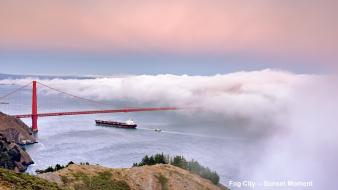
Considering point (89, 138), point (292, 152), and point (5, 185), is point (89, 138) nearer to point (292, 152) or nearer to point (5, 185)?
point (292, 152)

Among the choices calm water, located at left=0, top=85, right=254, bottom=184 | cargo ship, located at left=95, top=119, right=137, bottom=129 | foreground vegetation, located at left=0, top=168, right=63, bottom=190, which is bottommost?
calm water, located at left=0, top=85, right=254, bottom=184

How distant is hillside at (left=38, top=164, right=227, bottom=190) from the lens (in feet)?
115

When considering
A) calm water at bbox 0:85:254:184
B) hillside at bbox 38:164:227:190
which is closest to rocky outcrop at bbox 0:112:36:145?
calm water at bbox 0:85:254:184

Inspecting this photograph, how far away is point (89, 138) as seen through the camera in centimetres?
10800

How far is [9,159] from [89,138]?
1512 inches

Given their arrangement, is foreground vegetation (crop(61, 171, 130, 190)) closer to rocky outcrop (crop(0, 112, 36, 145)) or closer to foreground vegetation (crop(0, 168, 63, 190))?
foreground vegetation (crop(0, 168, 63, 190))

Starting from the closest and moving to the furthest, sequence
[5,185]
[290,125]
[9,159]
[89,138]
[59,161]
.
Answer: [5,185]
[9,159]
[59,161]
[89,138]
[290,125]

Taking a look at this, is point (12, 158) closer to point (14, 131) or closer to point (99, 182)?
point (14, 131)

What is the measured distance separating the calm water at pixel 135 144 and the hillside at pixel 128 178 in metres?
23.9

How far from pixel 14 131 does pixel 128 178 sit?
2496 inches

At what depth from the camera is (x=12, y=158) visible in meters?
72.4

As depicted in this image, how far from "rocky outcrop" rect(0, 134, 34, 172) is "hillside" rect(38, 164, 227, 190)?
115ft

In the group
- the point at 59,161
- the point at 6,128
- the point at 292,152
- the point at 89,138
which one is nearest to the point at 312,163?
the point at 292,152

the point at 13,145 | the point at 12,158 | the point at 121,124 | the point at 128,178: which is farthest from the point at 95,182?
the point at 121,124
